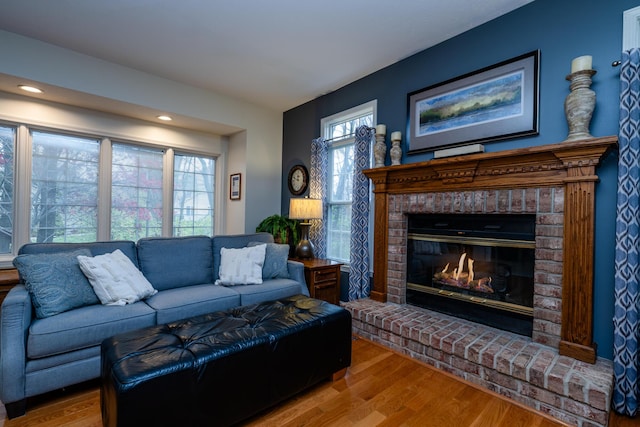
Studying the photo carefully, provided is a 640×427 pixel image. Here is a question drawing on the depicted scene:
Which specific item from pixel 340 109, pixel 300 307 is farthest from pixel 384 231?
pixel 340 109

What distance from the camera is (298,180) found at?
4.32 meters

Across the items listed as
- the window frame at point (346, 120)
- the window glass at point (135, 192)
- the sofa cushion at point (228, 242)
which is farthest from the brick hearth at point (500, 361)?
the window glass at point (135, 192)

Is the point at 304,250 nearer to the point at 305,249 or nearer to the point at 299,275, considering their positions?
the point at 305,249

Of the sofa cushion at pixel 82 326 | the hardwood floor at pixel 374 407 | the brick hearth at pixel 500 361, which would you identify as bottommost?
the hardwood floor at pixel 374 407

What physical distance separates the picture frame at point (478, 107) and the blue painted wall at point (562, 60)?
63 mm

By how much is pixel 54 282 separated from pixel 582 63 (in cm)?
369

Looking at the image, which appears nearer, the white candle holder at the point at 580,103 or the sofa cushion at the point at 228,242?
the white candle holder at the point at 580,103

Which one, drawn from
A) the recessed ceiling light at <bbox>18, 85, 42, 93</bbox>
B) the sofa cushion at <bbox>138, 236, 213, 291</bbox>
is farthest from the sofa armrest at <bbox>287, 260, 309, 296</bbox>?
the recessed ceiling light at <bbox>18, 85, 42, 93</bbox>

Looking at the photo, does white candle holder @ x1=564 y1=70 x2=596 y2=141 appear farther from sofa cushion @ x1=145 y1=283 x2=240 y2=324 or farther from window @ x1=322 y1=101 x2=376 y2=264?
sofa cushion @ x1=145 y1=283 x2=240 y2=324

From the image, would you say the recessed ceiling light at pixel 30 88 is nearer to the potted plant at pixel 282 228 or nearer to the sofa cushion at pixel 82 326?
the sofa cushion at pixel 82 326

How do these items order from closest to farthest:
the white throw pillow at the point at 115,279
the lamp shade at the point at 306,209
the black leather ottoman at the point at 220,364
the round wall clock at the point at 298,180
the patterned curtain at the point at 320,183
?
the black leather ottoman at the point at 220,364
the white throw pillow at the point at 115,279
the lamp shade at the point at 306,209
the patterned curtain at the point at 320,183
the round wall clock at the point at 298,180

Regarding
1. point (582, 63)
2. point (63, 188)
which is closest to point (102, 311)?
point (63, 188)

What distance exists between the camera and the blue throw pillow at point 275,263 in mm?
3150

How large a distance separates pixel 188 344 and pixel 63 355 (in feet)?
3.06
